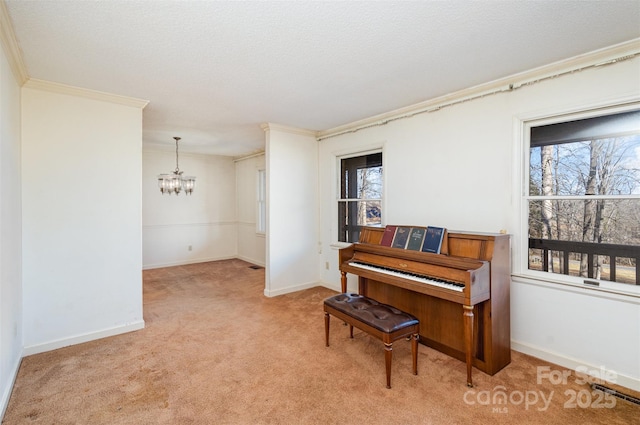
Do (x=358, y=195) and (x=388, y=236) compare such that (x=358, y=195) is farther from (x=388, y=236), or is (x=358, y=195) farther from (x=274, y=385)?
(x=274, y=385)

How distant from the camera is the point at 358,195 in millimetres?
4246

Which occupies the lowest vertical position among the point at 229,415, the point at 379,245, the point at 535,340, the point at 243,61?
the point at 229,415

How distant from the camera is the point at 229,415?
1847 millimetres

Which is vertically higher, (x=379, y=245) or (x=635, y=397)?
(x=379, y=245)

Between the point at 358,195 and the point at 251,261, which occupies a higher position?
the point at 358,195

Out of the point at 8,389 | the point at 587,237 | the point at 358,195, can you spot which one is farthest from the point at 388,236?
the point at 8,389

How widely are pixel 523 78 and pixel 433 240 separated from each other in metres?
1.55

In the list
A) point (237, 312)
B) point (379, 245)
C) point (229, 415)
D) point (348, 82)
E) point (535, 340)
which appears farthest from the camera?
A: point (237, 312)

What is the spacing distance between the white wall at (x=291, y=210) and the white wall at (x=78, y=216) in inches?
63.6

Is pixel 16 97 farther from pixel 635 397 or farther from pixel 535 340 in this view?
pixel 635 397

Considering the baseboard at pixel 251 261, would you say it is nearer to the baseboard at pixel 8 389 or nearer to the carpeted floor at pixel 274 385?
the carpeted floor at pixel 274 385

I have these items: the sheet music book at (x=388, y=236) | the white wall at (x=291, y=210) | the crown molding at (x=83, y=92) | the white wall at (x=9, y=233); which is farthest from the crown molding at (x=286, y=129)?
the white wall at (x=9, y=233)

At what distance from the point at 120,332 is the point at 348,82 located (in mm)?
3306

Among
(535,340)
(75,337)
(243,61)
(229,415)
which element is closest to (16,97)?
(243,61)
